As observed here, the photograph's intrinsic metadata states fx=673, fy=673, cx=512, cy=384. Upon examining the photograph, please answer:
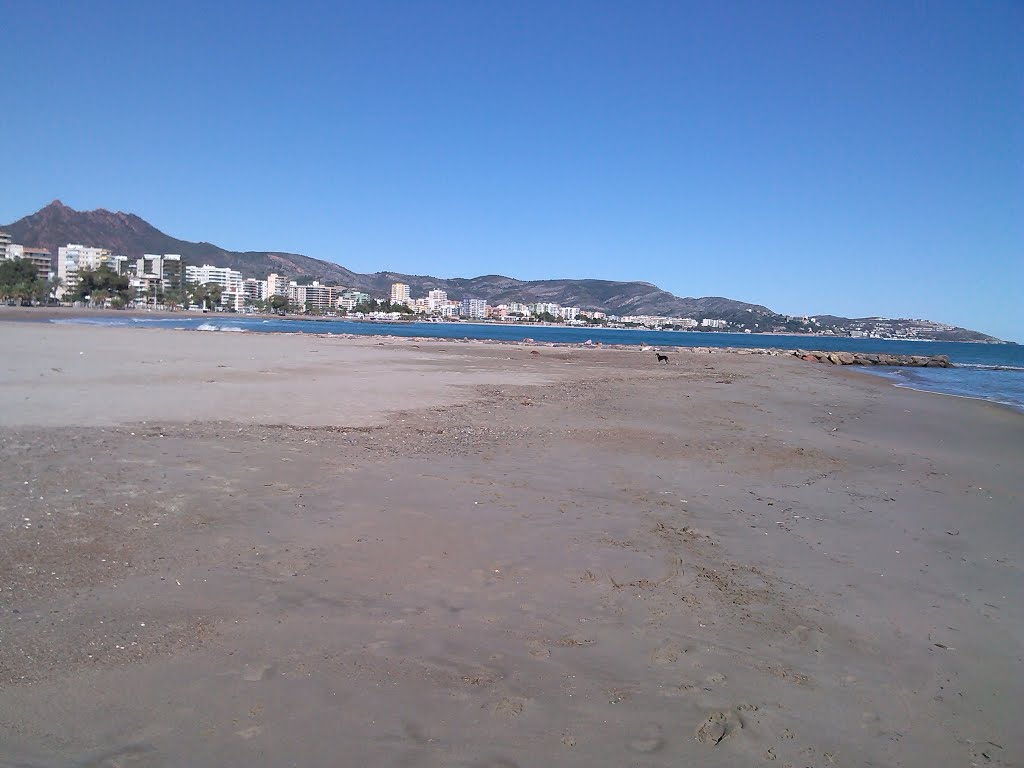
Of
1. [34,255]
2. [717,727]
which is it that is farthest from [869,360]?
[34,255]

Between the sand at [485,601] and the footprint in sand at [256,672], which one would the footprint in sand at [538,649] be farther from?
the footprint in sand at [256,672]

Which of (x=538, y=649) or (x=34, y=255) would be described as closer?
(x=538, y=649)

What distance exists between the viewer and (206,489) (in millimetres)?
6445

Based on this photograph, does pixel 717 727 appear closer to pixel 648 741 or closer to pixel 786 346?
pixel 648 741

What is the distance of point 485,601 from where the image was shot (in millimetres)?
4387

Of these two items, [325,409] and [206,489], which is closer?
[206,489]

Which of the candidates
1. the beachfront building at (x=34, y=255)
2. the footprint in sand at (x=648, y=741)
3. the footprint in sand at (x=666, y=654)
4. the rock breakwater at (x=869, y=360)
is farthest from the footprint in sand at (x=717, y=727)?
the beachfront building at (x=34, y=255)

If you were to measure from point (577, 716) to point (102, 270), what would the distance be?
124553 mm

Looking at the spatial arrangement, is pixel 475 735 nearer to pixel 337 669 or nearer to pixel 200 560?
pixel 337 669

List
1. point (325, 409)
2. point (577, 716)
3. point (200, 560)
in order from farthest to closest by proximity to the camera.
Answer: point (325, 409)
point (200, 560)
point (577, 716)

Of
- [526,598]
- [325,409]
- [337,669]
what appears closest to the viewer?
[337,669]

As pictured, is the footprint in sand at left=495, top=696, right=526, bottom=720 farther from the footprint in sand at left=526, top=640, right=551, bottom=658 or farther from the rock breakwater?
the rock breakwater

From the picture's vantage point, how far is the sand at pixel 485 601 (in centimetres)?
304

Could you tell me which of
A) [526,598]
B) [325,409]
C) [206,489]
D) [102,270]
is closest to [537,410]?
[325,409]
